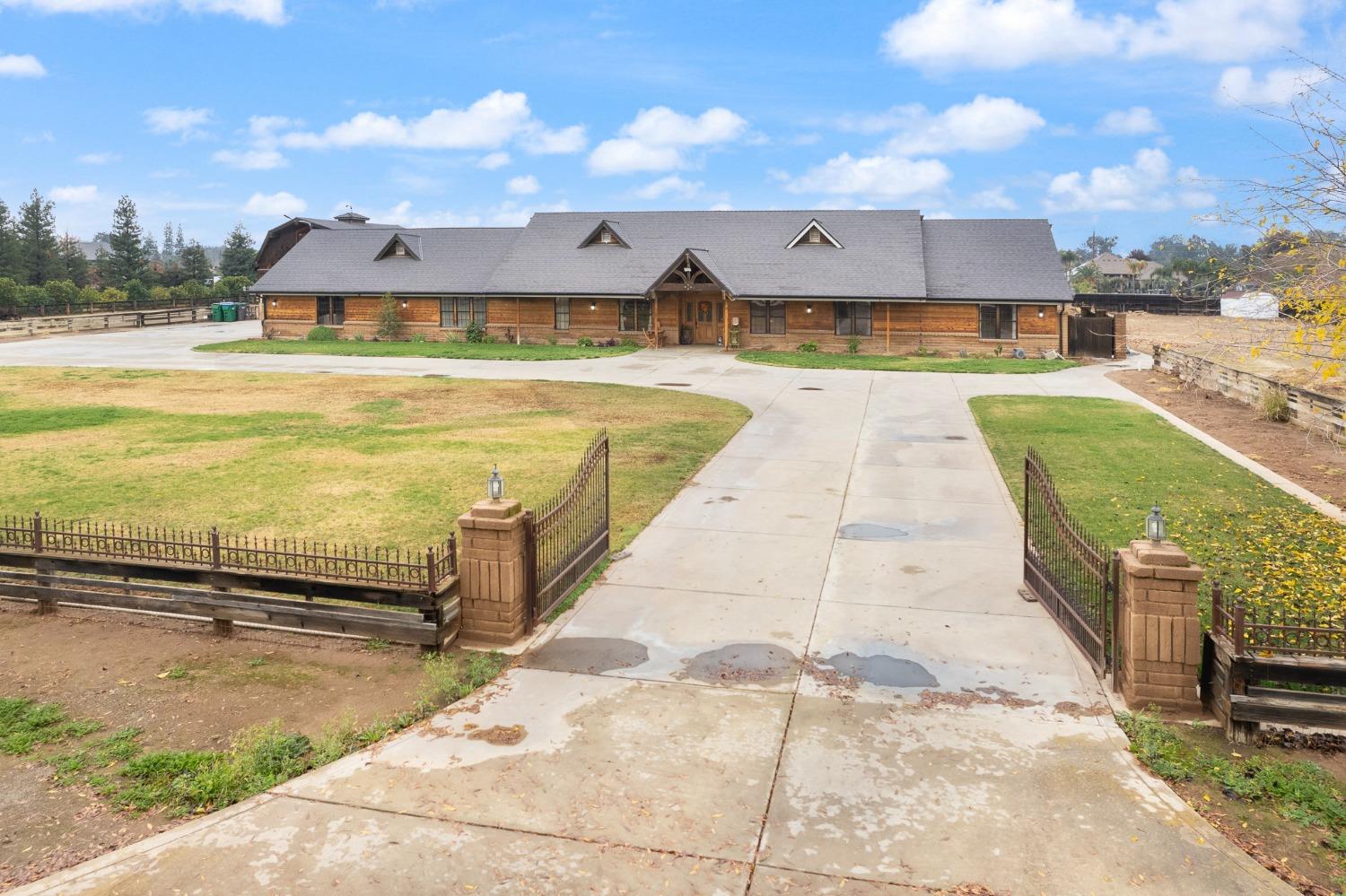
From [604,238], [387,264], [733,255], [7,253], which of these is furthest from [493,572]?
[7,253]

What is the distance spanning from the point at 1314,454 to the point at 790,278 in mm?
28548

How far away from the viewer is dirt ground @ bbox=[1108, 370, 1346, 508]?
17812mm

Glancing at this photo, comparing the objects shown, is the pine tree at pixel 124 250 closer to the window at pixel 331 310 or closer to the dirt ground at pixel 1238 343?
the window at pixel 331 310

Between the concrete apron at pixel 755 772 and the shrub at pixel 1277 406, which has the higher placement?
the shrub at pixel 1277 406

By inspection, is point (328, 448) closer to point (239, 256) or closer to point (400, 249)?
point (400, 249)

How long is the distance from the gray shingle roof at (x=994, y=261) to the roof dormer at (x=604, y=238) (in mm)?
15856

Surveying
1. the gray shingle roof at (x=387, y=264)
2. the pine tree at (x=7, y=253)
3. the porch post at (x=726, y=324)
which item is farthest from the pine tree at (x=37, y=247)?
the porch post at (x=726, y=324)

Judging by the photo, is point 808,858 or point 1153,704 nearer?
point 808,858

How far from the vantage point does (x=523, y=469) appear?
1842 cm

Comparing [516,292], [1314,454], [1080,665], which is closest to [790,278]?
[516,292]

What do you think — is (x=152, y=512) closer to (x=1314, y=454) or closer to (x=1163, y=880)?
(x=1163, y=880)

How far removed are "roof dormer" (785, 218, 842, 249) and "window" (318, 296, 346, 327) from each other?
2436 centimetres

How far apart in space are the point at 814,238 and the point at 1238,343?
39.6 m

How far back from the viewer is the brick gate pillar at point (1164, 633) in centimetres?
813
